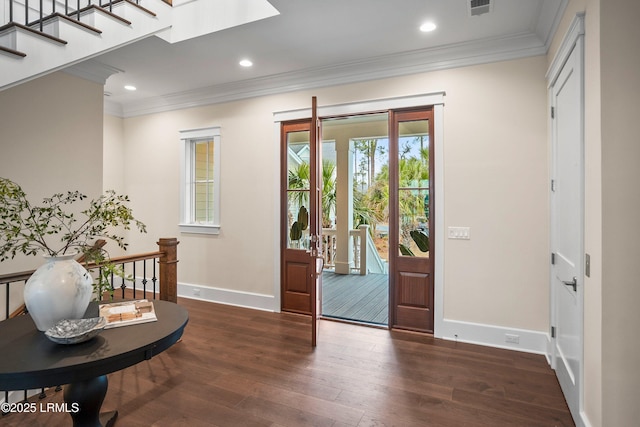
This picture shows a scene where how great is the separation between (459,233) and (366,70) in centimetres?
204

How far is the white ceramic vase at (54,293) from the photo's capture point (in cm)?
159

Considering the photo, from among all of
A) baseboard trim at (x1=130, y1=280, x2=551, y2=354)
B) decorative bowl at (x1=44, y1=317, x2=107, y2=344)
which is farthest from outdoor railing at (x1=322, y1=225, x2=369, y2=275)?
decorative bowl at (x1=44, y1=317, x2=107, y2=344)

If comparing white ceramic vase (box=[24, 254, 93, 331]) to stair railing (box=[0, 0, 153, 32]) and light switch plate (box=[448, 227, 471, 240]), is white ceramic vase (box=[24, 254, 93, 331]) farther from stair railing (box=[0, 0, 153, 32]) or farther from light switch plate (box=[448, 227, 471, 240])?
light switch plate (box=[448, 227, 471, 240])

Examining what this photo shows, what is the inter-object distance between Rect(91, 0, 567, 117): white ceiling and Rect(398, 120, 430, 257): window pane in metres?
0.67

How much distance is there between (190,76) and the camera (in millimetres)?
4293

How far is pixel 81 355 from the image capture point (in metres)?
1.43

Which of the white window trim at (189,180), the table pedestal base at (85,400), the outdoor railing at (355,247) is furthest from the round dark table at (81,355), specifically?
the outdoor railing at (355,247)

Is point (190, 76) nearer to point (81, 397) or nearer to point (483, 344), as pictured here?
point (81, 397)

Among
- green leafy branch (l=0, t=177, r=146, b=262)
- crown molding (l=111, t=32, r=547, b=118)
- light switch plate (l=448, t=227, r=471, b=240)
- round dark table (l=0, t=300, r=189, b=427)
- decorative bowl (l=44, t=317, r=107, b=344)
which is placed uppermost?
crown molding (l=111, t=32, r=547, b=118)

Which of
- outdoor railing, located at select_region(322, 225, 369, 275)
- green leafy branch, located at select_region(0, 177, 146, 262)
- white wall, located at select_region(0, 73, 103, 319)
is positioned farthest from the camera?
outdoor railing, located at select_region(322, 225, 369, 275)

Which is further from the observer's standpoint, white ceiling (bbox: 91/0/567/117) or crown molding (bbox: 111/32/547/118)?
crown molding (bbox: 111/32/547/118)

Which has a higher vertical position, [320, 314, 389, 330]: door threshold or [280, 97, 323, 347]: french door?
[280, 97, 323, 347]: french door

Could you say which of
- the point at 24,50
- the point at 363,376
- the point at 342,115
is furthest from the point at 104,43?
the point at 363,376

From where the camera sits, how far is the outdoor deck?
4262mm
